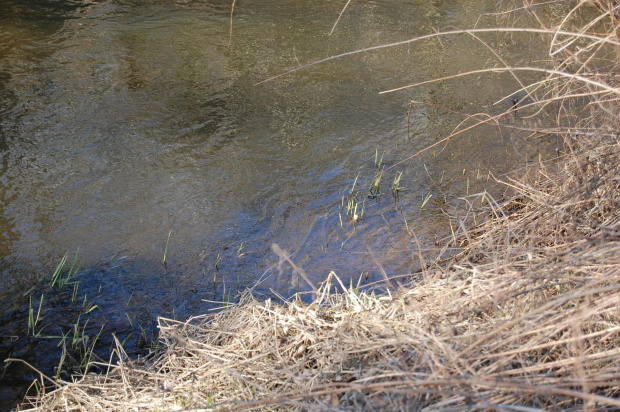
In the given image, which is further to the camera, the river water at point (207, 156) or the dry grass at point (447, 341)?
the river water at point (207, 156)

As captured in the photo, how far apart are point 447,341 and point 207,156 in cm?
416

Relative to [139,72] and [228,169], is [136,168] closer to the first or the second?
[228,169]

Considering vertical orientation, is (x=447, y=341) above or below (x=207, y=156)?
above

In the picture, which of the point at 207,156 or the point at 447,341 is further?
the point at 207,156

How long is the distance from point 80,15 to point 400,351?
32.0 feet

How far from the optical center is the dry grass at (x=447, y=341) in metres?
2.11

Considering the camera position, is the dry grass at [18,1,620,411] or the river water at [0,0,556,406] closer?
the dry grass at [18,1,620,411]

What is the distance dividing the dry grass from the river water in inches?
29.5

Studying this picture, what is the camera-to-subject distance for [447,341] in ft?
8.27

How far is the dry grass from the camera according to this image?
2.11 meters

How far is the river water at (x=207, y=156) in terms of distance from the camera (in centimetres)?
437

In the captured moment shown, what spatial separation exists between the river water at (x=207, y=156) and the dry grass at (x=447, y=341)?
0.75m

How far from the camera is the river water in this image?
172 inches

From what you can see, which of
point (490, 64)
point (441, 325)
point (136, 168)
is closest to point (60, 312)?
point (136, 168)
